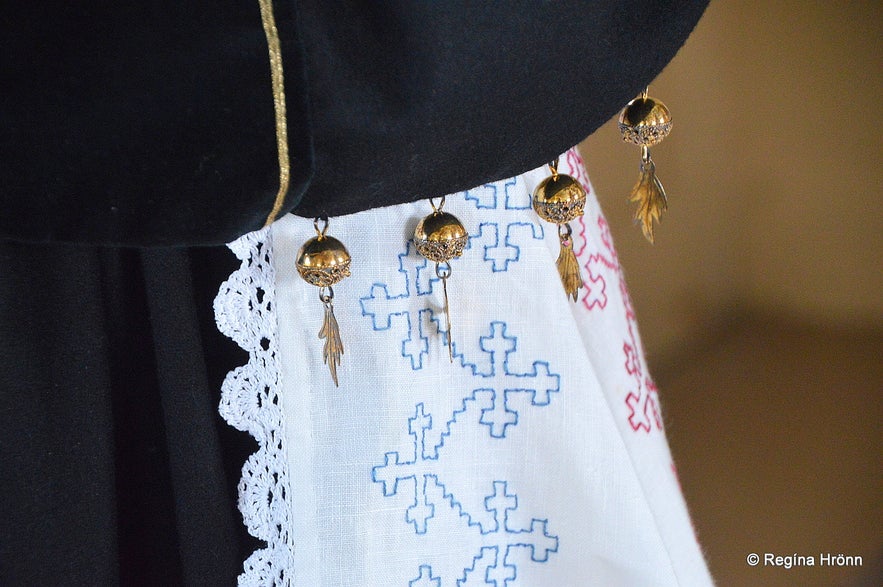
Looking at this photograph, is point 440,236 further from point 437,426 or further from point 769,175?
point 769,175

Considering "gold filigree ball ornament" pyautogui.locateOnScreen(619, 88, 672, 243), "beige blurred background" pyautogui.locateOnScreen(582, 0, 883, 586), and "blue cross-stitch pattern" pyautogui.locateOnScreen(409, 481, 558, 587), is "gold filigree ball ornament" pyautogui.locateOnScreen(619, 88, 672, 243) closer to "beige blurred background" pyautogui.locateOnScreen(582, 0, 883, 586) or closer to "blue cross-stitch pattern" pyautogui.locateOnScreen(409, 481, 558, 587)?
"blue cross-stitch pattern" pyautogui.locateOnScreen(409, 481, 558, 587)

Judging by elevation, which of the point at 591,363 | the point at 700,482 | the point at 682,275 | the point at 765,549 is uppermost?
the point at 682,275

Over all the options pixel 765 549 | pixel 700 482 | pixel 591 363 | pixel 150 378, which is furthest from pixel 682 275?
pixel 150 378

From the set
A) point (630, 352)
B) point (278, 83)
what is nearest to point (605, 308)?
point (630, 352)

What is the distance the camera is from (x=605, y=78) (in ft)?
1.05

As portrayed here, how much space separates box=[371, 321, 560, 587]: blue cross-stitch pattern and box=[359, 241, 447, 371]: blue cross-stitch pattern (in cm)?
2

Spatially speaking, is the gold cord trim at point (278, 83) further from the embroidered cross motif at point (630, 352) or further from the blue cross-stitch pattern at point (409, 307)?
the embroidered cross motif at point (630, 352)

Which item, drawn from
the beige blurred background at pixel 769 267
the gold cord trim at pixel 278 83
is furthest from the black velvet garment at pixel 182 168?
the beige blurred background at pixel 769 267

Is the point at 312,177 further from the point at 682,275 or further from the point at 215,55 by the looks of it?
the point at 682,275

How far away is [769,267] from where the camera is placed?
1.79 m

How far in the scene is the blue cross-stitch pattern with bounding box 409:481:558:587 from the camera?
0.44m

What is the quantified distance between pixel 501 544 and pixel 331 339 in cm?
14

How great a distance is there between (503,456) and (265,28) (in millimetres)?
248

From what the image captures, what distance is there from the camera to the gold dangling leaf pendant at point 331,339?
376 mm
